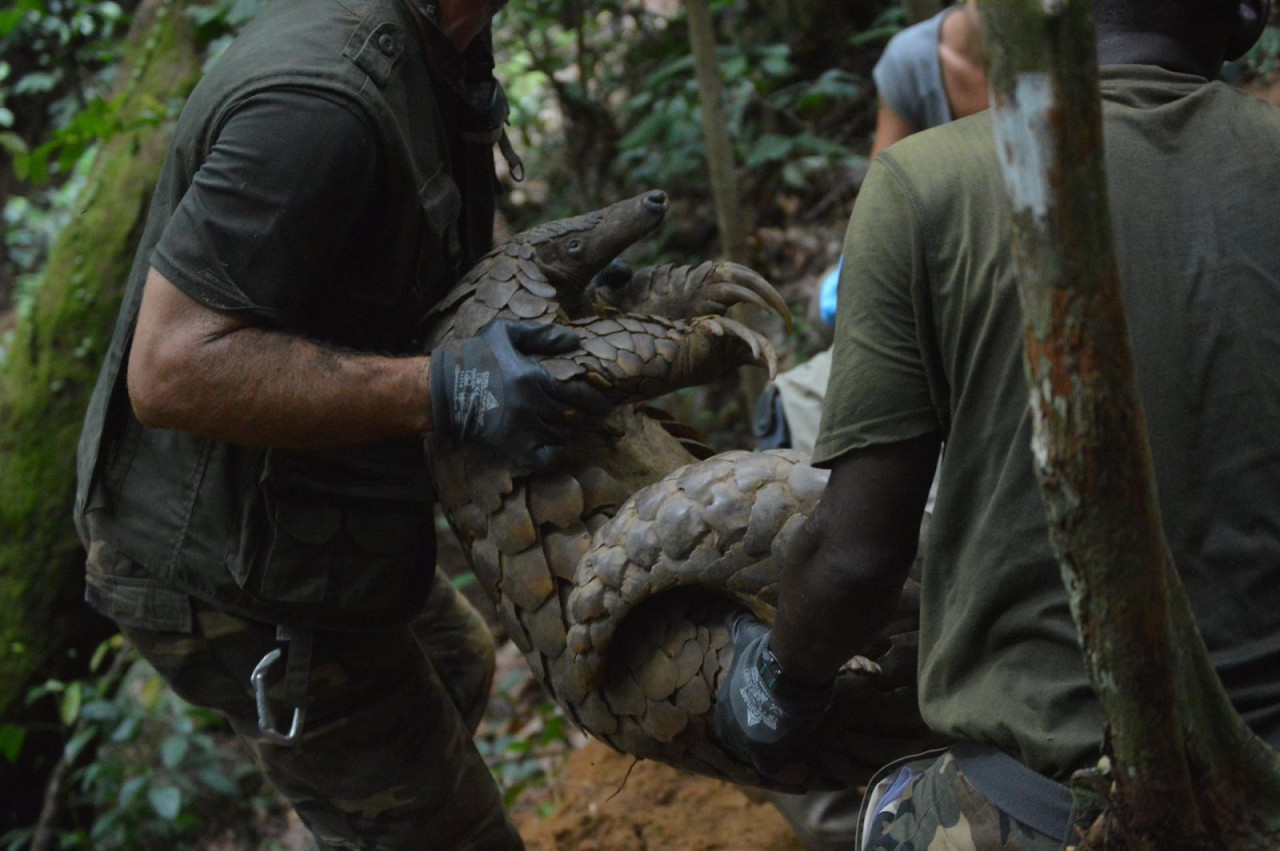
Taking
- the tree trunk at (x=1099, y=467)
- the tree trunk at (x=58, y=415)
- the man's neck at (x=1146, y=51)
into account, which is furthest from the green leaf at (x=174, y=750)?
the man's neck at (x=1146, y=51)

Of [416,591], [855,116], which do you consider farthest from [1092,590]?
[855,116]

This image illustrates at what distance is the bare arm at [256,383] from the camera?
2.42 metres

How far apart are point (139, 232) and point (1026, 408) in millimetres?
4620

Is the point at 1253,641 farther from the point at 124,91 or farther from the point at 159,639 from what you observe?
the point at 124,91

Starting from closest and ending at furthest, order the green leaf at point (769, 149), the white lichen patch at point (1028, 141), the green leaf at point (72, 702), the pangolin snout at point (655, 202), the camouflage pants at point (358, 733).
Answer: the white lichen patch at point (1028, 141) → the pangolin snout at point (655, 202) → the camouflage pants at point (358, 733) → the green leaf at point (72, 702) → the green leaf at point (769, 149)

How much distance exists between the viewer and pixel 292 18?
258cm

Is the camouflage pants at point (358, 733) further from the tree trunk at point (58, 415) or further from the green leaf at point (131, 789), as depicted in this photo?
the tree trunk at point (58, 415)

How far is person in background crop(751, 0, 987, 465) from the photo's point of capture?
3.79 meters

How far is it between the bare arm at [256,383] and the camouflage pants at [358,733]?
2.04ft

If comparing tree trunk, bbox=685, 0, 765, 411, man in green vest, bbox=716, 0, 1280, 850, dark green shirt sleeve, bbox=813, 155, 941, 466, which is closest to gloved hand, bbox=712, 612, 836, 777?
man in green vest, bbox=716, 0, 1280, 850

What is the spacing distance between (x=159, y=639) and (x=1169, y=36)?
2463 millimetres

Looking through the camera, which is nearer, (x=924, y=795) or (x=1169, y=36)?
(x=1169, y=36)

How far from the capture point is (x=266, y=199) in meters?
2.38

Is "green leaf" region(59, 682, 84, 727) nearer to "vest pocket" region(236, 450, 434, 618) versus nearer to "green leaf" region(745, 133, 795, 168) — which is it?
"vest pocket" region(236, 450, 434, 618)
